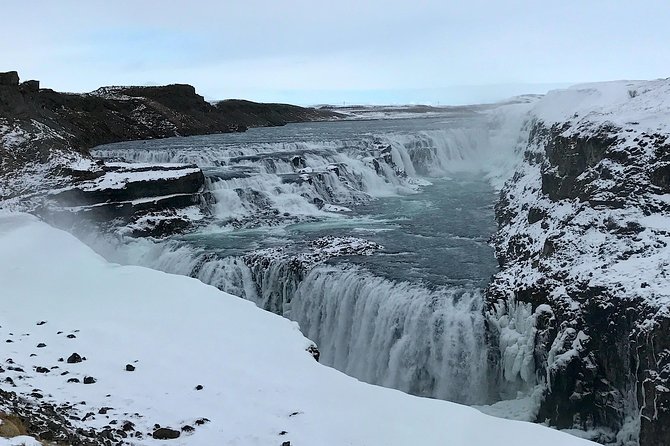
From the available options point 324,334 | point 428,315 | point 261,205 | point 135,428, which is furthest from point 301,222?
point 135,428

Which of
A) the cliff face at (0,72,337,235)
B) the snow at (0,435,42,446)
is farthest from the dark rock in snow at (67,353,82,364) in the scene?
the cliff face at (0,72,337,235)

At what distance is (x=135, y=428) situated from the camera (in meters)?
5.93

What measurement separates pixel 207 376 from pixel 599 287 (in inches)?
278

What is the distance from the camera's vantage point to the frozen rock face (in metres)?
9.30

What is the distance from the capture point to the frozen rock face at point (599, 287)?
366 inches

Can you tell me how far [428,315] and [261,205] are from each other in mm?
12648

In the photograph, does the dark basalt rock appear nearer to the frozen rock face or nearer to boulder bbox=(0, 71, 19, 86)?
the frozen rock face

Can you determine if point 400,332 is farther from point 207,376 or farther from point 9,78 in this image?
point 9,78

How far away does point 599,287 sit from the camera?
10430 mm

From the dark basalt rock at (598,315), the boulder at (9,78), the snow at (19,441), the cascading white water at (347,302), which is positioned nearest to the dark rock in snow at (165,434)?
the snow at (19,441)

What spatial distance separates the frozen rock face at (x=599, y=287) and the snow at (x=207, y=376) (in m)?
4.17

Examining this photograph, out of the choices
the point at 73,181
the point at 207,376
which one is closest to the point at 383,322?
the point at 207,376

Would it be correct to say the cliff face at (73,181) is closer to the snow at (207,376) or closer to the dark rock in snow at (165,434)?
the snow at (207,376)

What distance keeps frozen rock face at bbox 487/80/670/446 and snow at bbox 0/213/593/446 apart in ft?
13.7
